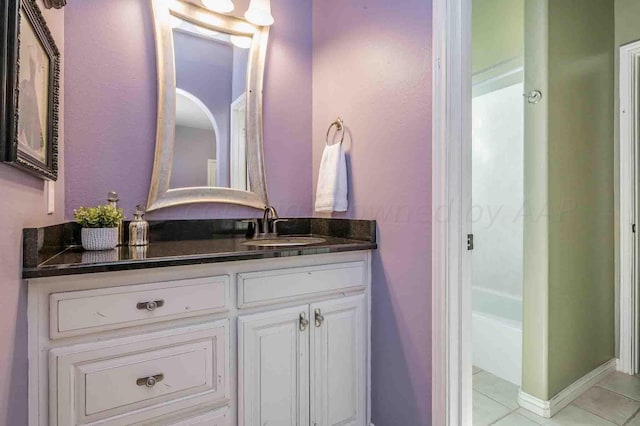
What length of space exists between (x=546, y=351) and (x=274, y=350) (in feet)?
4.58

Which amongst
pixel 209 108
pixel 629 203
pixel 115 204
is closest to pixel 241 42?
pixel 209 108

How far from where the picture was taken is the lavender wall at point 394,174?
1.31 m

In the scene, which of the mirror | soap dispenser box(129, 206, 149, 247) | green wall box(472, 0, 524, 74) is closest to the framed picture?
soap dispenser box(129, 206, 149, 247)

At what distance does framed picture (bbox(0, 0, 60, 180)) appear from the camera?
0.70m

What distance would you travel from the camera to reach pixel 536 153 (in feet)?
5.62

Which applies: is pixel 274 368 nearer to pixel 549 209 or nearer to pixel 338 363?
pixel 338 363

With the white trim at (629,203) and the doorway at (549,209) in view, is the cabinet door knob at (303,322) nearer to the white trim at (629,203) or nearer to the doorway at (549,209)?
the doorway at (549,209)

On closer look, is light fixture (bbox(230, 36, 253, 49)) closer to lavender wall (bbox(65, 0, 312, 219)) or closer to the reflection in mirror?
the reflection in mirror

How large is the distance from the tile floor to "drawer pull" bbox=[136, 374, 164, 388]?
150 centimetres

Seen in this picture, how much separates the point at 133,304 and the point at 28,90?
65 centimetres

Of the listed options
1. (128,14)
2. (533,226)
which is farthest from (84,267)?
(533,226)

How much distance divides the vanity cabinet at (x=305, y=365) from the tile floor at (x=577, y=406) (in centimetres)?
74

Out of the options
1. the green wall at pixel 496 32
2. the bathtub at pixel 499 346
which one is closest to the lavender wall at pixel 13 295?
the bathtub at pixel 499 346

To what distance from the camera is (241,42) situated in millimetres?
1769
